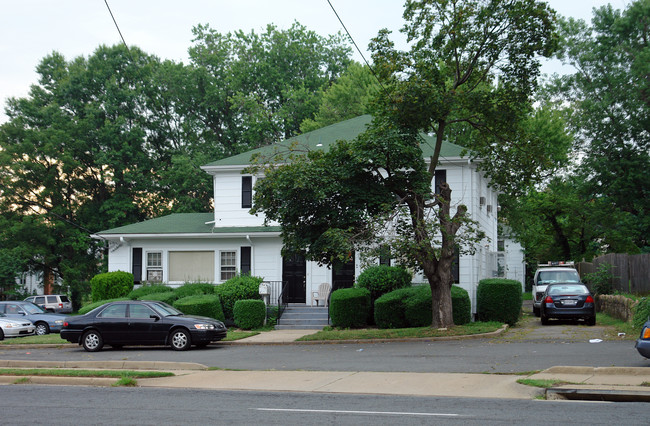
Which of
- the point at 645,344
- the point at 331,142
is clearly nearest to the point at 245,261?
the point at 331,142

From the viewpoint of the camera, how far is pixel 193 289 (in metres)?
26.2

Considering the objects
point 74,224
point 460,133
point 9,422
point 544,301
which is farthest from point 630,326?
point 74,224

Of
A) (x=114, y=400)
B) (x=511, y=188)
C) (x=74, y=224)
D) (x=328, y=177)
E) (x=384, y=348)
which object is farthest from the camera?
(x=74, y=224)

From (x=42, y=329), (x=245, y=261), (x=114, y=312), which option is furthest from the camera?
(x=245, y=261)

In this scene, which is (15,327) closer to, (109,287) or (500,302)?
(109,287)

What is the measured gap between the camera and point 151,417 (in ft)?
29.9

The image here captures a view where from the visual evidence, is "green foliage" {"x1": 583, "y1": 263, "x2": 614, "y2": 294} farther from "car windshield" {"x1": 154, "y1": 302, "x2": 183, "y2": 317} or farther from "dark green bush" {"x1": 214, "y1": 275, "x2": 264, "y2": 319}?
"car windshield" {"x1": 154, "y1": 302, "x2": 183, "y2": 317}

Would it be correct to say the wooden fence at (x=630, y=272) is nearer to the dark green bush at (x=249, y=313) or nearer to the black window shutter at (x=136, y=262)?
the dark green bush at (x=249, y=313)

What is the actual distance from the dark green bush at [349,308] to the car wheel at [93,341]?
7.72 m

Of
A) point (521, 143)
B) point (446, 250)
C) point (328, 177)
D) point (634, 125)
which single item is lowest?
point (446, 250)

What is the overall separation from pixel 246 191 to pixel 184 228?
315 centimetres

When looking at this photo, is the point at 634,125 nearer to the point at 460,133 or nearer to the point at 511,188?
the point at 460,133

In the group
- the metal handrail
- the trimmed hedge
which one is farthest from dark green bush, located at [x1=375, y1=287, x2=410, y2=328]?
the metal handrail

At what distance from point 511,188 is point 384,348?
8.28m
